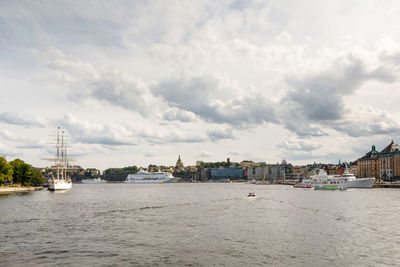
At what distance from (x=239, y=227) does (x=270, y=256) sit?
14548mm

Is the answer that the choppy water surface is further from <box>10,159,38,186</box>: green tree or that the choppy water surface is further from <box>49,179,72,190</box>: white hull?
<box>49,179,72,190</box>: white hull

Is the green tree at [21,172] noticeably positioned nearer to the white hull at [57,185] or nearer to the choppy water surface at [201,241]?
the white hull at [57,185]

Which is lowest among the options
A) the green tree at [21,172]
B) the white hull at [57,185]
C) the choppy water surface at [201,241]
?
the white hull at [57,185]

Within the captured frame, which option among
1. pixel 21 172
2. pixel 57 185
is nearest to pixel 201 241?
pixel 21 172

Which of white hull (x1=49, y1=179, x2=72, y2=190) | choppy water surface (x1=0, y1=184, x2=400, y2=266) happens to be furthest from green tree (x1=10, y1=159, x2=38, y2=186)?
choppy water surface (x1=0, y1=184, x2=400, y2=266)

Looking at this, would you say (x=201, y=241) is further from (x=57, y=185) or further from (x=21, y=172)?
(x=57, y=185)

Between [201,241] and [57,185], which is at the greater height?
[201,241]

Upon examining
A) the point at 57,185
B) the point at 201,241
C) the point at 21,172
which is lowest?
the point at 57,185

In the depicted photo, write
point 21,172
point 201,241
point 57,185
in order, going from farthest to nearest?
point 57,185, point 21,172, point 201,241

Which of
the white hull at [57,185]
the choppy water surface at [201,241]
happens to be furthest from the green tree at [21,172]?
the choppy water surface at [201,241]

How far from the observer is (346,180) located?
167125 mm

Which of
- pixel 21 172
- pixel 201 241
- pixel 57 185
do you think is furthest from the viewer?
pixel 57 185

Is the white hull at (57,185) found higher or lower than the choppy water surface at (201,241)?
lower

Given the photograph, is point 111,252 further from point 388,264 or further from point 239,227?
point 388,264
